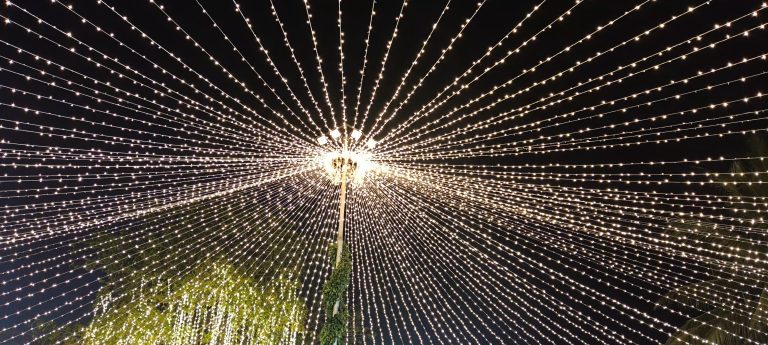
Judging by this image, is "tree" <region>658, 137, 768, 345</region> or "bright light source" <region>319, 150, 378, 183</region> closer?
"tree" <region>658, 137, 768, 345</region>

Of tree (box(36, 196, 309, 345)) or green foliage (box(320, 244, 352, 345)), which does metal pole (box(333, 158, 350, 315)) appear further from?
tree (box(36, 196, 309, 345))

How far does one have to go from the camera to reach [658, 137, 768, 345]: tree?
23.3 ft

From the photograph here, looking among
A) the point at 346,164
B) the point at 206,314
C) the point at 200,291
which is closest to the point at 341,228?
the point at 346,164

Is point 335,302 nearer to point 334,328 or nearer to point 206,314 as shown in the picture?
point 334,328

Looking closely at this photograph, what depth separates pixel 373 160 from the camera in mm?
7723

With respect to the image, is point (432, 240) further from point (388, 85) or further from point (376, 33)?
point (376, 33)

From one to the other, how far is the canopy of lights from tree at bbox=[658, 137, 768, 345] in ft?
0.15

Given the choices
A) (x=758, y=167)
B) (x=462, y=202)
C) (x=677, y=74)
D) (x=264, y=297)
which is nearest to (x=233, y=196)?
(x=264, y=297)

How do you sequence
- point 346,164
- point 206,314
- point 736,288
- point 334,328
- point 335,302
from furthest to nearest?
point 206,314 → point 736,288 → point 346,164 → point 335,302 → point 334,328

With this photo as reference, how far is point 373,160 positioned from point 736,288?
5.79 meters

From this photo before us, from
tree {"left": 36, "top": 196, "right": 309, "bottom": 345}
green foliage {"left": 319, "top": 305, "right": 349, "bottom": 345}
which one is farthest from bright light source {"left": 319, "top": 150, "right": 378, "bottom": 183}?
tree {"left": 36, "top": 196, "right": 309, "bottom": 345}

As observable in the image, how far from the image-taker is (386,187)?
8977mm

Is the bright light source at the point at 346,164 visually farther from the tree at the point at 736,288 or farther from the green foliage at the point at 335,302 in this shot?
the tree at the point at 736,288

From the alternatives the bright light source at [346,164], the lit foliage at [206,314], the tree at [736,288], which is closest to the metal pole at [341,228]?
the bright light source at [346,164]
